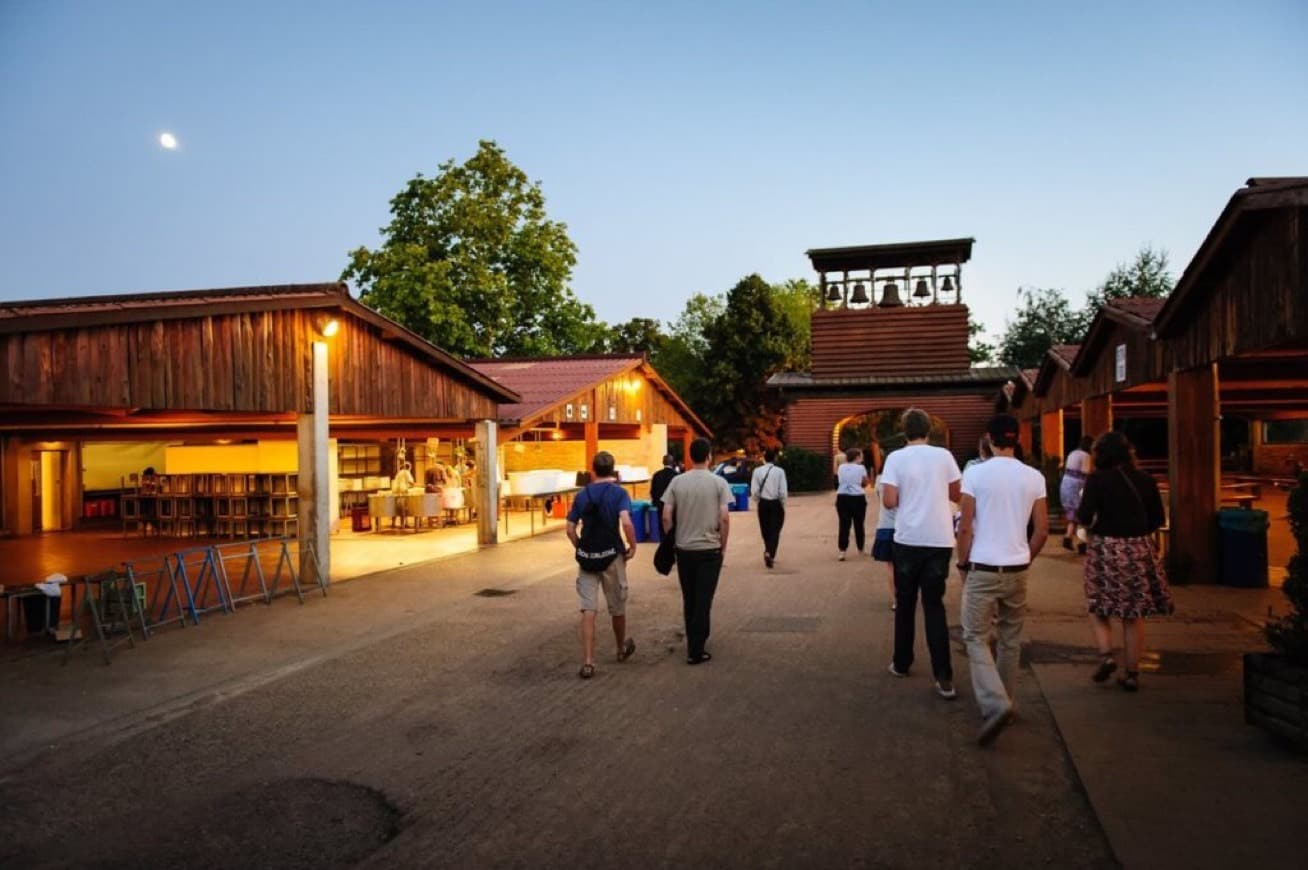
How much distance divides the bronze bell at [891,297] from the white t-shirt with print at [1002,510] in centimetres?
2769

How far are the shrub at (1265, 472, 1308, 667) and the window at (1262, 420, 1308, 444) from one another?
3166cm

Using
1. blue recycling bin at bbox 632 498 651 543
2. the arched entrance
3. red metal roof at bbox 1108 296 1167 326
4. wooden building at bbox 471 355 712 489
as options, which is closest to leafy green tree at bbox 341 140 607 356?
wooden building at bbox 471 355 712 489

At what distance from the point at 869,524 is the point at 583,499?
1346 centimetres

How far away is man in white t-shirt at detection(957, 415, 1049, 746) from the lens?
18.3ft

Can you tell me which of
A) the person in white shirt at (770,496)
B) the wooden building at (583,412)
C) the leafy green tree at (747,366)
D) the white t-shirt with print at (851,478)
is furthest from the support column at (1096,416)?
the leafy green tree at (747,366)

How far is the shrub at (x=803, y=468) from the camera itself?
103ft

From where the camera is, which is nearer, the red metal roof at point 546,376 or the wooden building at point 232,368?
the wooden building at point 232,368

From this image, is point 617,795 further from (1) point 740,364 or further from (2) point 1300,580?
(1) point 740,364

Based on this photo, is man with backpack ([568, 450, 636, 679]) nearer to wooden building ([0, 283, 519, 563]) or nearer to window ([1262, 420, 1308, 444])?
wooden building ([0, 283, 519, 563])

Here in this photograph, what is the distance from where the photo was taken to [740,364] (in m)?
47.8

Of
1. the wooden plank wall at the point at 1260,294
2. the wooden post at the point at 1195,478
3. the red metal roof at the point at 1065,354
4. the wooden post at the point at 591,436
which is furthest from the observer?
the wooden post at the point at 591,436

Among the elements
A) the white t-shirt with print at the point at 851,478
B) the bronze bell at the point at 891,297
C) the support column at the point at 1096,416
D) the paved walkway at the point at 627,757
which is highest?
the bronze bell at the point at 891,297

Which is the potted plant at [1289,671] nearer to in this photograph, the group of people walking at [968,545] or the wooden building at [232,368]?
the group of people walking at [968,545]

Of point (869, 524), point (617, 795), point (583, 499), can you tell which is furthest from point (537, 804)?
point (869, 524)
